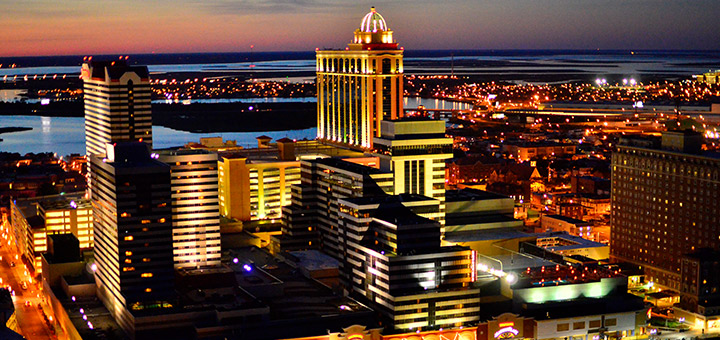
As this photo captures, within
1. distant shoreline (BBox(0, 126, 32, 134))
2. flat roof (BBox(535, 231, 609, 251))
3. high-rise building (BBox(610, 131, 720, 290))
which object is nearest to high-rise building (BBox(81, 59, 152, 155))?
flat roof (BBox(535, 231, 609, 251))

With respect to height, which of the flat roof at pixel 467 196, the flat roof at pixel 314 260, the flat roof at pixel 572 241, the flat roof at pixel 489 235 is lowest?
the flat roof at pixel 572 241

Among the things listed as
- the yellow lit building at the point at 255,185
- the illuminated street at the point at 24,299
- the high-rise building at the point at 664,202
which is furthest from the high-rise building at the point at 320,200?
the high-rise building at the point at 664,202

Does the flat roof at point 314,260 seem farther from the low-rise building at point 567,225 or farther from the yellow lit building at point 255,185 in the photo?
the low-rise building at point 567,225

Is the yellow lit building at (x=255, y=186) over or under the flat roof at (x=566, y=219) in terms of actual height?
over

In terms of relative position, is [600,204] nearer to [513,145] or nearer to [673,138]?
[673,138]

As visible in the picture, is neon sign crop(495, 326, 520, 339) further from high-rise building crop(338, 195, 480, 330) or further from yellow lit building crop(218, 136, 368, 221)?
yellow lit building crop(218, 136, 368, 221)

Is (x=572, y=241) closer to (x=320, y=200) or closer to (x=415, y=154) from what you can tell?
(x=415, y=154)
